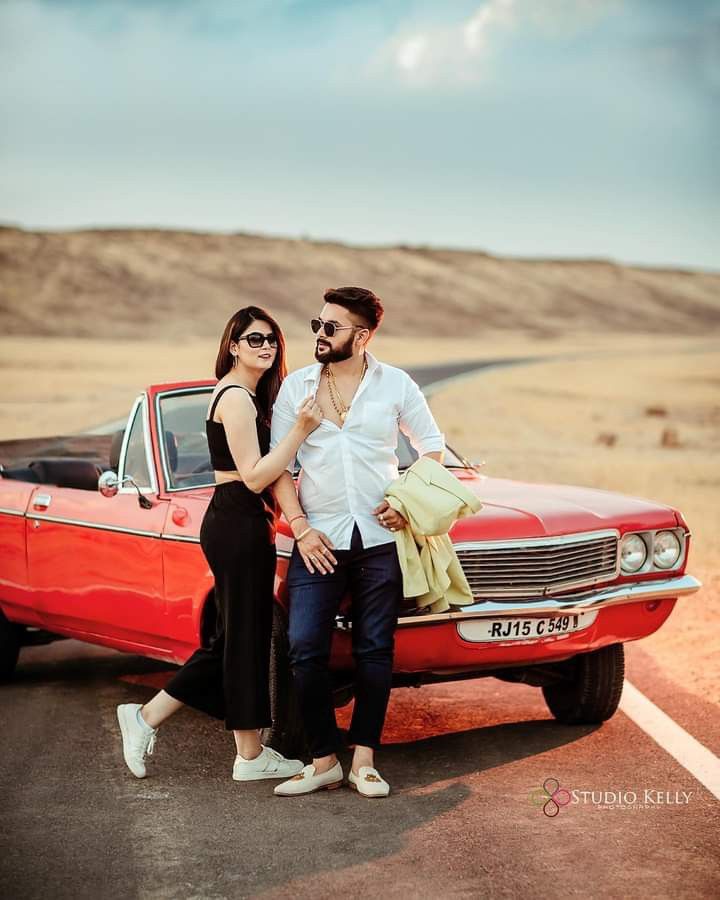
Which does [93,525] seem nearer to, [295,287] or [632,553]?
[632,553]

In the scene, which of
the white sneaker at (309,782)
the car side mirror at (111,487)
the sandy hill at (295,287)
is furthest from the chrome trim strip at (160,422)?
the sandy hill at (295,287)

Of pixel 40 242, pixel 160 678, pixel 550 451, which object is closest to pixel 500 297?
pixel 40 242

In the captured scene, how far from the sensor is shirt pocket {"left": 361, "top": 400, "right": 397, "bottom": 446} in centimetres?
546

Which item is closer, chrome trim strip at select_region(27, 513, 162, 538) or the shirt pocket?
the shirt pocket

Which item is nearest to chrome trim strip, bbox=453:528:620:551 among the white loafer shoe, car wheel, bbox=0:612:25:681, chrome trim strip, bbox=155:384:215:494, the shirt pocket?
the shirt pocket

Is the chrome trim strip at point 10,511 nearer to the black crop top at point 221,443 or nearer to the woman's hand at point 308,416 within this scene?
the black crop top at point 221,443

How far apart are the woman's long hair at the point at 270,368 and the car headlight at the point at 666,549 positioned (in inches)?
76.7

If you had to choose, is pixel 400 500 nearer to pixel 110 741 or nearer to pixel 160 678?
pixel 110 741

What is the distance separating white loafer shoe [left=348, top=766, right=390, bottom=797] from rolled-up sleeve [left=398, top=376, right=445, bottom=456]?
128 cm

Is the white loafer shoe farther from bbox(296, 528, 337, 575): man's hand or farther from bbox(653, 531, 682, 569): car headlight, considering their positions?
bbox(653, 531, 682, 569): car headlight

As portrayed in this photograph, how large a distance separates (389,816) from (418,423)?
5.14ft

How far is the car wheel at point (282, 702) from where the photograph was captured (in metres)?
5.60
